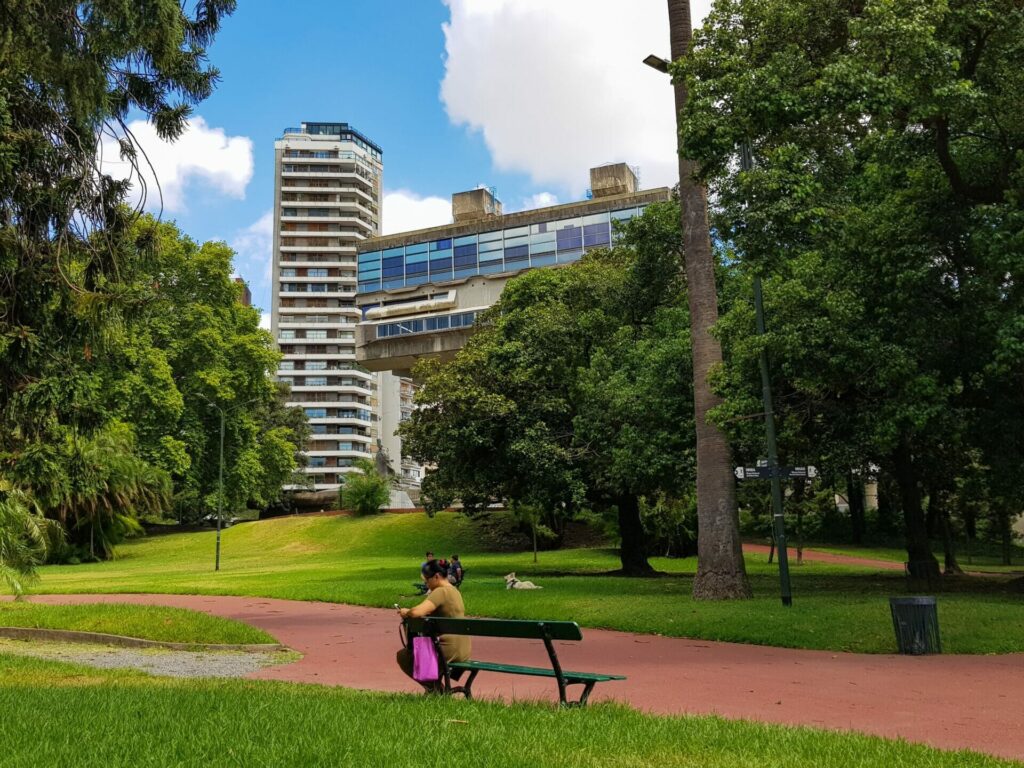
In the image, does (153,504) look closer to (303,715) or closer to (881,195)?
(881,195)

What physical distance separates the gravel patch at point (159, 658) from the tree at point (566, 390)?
12552 millimetres

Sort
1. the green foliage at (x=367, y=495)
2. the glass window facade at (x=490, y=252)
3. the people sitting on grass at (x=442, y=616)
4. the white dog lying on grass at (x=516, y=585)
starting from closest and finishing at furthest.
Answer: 1. the people sitting on grass at (x=442, y=616)
2. the white dog lying on grass at (x=516, y=585)
3. the green foliage at (x=367, y=495)
4. the glass window facade at (x=490, y=252)

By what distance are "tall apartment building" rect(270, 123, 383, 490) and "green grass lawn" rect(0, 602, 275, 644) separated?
9902 cm

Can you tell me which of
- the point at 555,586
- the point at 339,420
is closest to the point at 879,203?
the point at 555,586

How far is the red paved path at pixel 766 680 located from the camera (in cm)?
738

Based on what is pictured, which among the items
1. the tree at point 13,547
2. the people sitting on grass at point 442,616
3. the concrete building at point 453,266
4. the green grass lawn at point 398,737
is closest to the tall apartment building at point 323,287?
the concrete building at point 453,266

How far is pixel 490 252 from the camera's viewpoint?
62.8m

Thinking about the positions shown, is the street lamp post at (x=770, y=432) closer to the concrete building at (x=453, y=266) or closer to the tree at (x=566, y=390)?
the tree at (x=566, y=390)

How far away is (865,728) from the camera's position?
7.03m

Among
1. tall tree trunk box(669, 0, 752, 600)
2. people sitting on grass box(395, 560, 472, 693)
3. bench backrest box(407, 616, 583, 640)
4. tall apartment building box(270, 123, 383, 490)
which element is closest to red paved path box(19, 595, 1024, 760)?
people sitting on grass box(395, 560, 472, 693)

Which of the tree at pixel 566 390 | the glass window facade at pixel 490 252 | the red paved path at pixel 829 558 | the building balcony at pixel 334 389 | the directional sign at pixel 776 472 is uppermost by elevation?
the glass window facade at pixel 490 252

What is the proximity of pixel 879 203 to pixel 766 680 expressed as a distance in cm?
1163

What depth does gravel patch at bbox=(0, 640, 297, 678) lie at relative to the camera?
11.0m

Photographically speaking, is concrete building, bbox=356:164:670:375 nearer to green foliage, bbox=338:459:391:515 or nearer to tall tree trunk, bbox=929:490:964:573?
green foliage, bbox=338:459:391:515
